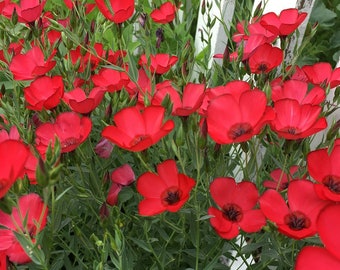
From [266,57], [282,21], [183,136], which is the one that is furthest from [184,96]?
[282,21]

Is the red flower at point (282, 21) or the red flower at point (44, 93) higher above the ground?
the red flower at point (282, 21)

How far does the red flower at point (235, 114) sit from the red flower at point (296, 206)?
9 cm

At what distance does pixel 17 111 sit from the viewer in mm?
933

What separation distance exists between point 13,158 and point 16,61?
1.46ft

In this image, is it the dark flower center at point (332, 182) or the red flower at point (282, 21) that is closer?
the dark flower center at point (332, 182)

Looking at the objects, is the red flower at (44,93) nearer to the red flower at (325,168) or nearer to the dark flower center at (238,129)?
the dark flower center at (238,129)

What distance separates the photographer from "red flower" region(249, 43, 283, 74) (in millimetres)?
861

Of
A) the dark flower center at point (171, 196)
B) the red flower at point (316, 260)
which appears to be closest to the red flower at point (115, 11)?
the dark flower center at point (171, 196)

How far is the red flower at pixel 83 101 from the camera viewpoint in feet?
2.49

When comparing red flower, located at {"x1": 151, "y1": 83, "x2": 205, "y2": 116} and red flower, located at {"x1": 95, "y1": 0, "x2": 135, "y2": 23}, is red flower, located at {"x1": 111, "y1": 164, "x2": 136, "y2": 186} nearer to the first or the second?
red flower, located at {"x1": 151, "y1": 83, "x2": 205, "y2": 116}

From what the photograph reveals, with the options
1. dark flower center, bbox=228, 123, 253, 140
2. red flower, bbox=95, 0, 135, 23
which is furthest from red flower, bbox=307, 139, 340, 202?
red flower, bbox=95, 0, 135, 23

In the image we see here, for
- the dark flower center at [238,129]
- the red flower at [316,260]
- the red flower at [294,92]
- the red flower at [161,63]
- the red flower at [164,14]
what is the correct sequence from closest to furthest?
1. the red flower at [316,260]
2. the dark flower center at [238,129]
3. the red flower at [294,92]
4. the red flower at [161,63]
5. the red flower at [164,14]

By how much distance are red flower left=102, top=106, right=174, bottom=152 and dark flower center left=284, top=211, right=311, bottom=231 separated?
0.70 feet

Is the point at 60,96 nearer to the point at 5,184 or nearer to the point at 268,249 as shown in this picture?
the point at 5,184
